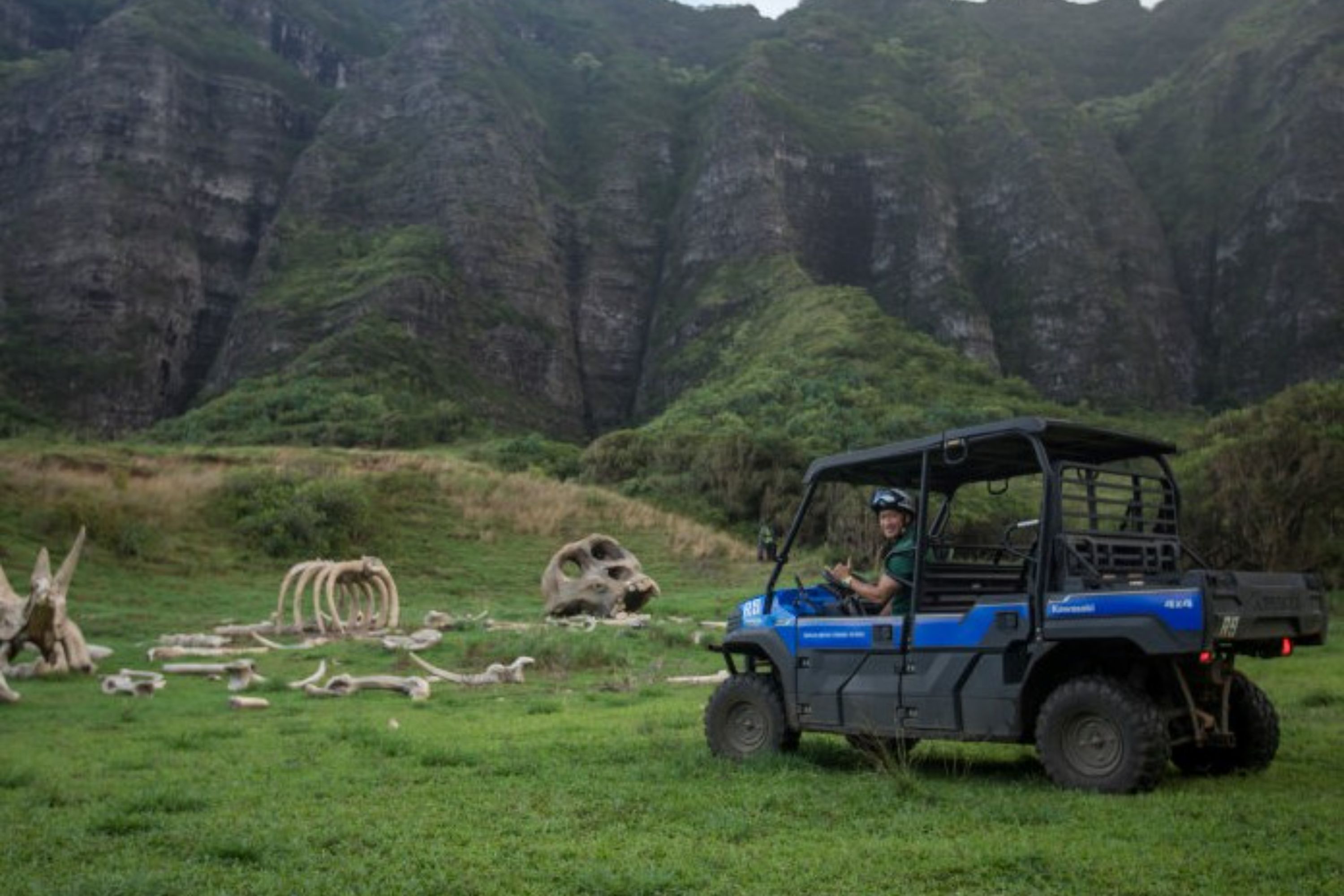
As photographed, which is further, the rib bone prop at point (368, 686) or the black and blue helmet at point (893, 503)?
the rib bone prop at point (368, 686)

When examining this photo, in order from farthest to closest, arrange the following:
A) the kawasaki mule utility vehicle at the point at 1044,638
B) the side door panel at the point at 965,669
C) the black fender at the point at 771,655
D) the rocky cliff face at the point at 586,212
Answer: the rocky cliff face at the point at 586,212 < the black fender at the point at 771,655 < the side door panel at the point at 965,669 < the kawasaki mule utility vehicle at the point at 1044,638

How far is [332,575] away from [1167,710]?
690 inches

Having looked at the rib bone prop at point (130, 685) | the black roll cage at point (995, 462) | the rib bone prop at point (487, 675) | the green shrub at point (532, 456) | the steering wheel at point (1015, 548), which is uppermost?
the green shrub at point (532, 456)

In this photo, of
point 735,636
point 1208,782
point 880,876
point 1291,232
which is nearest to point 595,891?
point 880,876

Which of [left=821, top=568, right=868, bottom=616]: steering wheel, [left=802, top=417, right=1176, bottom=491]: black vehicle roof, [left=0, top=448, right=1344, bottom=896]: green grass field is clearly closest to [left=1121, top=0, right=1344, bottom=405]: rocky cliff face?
[left=0, top=448, right=1344, bottom=896]: green grass field

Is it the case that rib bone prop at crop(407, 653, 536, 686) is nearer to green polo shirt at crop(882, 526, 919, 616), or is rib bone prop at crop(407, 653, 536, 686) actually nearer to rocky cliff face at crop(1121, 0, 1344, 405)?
green polo shirt at crop(882, 526, 919, 616)

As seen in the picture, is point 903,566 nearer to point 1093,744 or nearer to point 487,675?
point 1093,744

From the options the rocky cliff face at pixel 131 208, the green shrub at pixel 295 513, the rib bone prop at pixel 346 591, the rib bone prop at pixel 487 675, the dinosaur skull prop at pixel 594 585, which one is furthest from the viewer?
the rocky cliff face at pixel 131 208

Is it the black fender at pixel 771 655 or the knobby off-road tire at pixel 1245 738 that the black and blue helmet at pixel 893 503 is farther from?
the knobby off-road tire at pixel 1245 738

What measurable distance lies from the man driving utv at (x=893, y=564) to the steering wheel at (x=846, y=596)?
0.04 m

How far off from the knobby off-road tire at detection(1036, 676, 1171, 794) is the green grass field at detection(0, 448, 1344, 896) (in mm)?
184

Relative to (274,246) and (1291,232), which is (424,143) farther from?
(1291,232)

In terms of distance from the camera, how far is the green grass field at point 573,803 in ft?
19.3

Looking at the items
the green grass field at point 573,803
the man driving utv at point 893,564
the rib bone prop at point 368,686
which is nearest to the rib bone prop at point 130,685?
the green grass field at point 573,803
